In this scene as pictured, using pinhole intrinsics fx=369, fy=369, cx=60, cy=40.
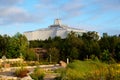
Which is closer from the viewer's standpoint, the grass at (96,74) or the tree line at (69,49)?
the grass at (96,74)

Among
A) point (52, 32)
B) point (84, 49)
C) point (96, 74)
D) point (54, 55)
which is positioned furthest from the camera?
point (52, 32)

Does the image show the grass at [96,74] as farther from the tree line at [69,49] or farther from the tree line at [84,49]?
the tree line at [69,49]

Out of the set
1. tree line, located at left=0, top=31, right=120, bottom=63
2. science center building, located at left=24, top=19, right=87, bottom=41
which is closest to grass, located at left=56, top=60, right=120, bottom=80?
tree line, located at left=0, top=31, right=120, bottom=63

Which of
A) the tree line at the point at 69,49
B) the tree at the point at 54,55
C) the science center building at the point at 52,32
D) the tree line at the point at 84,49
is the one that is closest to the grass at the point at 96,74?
the tree line at the point at 84,49

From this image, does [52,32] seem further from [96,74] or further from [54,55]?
[96,74]

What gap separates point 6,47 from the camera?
162 ft

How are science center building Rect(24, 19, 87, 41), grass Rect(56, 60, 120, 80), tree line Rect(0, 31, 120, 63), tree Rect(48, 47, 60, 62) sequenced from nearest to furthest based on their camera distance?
grass Rect(56, 60, 120, 80) < tree line Rect(0, 31, 120, 63) < tree Rect(48, 47, 60, 62) < science center building Rect(24, 19, 87, 41)

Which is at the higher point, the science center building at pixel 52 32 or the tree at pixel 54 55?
the science center building at pixel 52 32

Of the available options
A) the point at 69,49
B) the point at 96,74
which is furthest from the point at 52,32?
the point at 96,74

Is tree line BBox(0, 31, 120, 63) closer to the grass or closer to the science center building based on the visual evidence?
the grass

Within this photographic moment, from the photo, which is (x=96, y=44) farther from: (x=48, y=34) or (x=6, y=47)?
(x=48, y=34)

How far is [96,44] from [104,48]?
121 cm

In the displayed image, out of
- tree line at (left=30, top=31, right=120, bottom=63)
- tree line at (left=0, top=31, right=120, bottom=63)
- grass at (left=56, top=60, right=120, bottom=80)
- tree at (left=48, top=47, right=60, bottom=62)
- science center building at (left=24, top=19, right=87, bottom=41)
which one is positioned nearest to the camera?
grass at (left=56, top=60, right=120, bottom=80)

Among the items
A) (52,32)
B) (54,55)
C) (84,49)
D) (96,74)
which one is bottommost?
(54,55)
